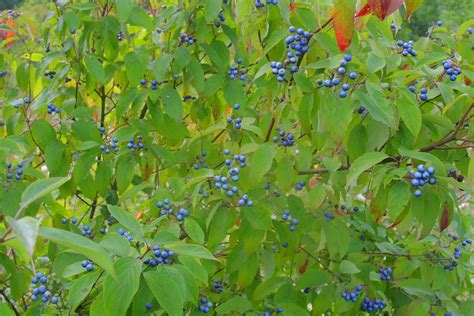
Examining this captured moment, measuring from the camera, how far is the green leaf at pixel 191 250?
1.50 metres

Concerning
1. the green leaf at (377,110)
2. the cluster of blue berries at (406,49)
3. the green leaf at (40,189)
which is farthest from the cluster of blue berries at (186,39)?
the green leaf at (40,189)

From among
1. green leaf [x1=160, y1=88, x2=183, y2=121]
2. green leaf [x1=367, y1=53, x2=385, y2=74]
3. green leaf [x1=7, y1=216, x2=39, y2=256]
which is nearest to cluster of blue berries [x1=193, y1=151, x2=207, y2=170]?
green leaf [x1=160, y1=88, x2=183, y2=121]

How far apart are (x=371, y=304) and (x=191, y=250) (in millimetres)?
967

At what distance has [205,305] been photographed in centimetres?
206

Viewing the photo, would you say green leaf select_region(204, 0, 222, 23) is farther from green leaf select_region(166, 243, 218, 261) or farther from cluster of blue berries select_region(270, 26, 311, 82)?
green leaf select_region(166, 243, 218, 261)

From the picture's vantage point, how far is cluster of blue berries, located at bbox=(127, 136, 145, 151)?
2304 mm

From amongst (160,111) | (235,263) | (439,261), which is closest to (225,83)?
(160,111)

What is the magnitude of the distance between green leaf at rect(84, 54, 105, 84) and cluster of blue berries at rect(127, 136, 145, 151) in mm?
243

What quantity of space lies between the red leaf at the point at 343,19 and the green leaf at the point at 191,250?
64 centimetres

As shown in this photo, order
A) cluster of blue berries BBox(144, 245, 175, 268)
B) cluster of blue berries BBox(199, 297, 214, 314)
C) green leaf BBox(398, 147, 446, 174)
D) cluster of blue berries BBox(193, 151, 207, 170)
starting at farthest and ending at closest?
cluster of blue berries BBox(193, 151, 207, 170)
cluster of blue berries BBox(199, 297, 214, 314)
green leaf BBox(398, 147, 446, 174)
cluster of blue berries BBox(144, 245, 175, 268)

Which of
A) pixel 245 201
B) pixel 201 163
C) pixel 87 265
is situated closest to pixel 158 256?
pixel 87 265

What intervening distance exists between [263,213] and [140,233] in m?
0.49

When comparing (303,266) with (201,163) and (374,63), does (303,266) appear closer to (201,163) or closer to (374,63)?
(201,163)

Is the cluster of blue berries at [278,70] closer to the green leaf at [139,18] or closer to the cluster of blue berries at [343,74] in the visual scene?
the cluster of blue berries at [343,74]
